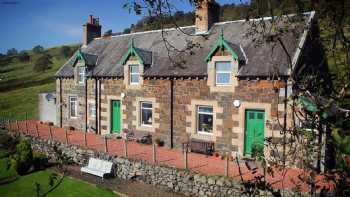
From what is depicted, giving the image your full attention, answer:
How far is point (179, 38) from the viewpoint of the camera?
2230 centimetres

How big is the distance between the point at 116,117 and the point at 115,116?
12 cm

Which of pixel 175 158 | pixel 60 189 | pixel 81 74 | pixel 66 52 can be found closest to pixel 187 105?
pixel 175 158

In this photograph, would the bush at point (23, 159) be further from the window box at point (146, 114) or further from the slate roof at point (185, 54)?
the slate roof at point (185, 54)

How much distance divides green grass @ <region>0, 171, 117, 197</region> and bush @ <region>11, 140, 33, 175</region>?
921 millimetres

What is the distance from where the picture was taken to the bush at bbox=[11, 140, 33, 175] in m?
18.1

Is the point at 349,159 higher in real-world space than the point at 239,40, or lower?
lower

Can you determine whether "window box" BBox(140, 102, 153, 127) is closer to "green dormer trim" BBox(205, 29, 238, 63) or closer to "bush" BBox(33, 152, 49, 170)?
"green dormer trim" BBox(205, 29, 238, 63)

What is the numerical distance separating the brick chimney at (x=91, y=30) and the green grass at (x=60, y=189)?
52.6ft

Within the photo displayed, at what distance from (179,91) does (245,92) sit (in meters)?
4.17

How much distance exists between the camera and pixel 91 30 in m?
30.7

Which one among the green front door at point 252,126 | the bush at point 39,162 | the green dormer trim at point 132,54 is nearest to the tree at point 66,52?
the green dormer trim at point 132,54

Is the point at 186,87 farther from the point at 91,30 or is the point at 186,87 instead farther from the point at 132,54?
the point at 91,30

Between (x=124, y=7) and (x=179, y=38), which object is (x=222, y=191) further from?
(x=179, y=38)

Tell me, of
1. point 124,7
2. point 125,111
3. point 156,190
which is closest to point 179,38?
point 125,111
